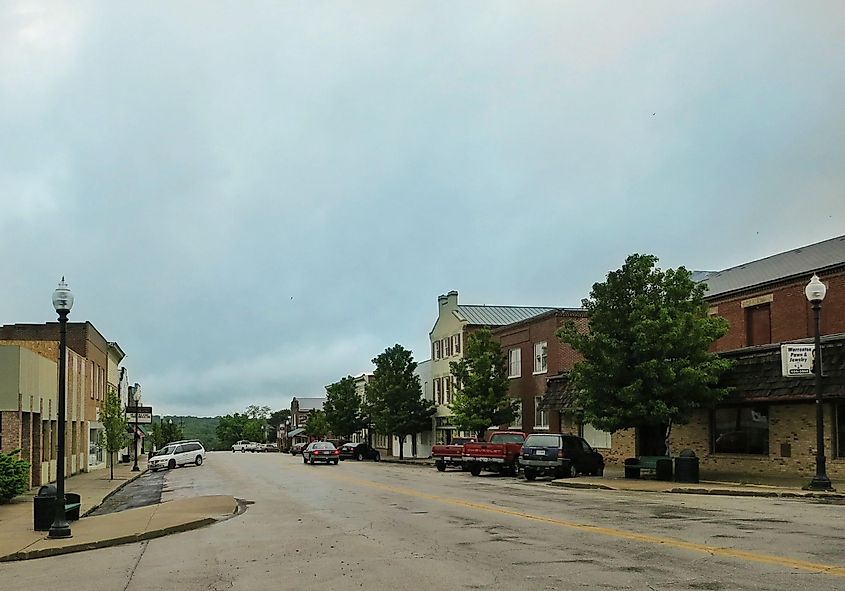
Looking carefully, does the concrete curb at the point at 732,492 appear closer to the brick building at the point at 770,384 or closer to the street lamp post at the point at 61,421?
the brick building at the point at 770,384

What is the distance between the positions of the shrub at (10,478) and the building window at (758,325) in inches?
1078

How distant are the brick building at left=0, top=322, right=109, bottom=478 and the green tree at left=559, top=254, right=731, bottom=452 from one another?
22.8 m

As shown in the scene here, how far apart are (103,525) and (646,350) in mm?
18897

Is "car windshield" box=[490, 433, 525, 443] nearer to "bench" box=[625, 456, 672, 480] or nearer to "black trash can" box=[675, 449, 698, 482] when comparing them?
"bench" box=[625, 456, 672, 480]

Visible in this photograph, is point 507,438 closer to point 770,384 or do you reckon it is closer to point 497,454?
point 497,454

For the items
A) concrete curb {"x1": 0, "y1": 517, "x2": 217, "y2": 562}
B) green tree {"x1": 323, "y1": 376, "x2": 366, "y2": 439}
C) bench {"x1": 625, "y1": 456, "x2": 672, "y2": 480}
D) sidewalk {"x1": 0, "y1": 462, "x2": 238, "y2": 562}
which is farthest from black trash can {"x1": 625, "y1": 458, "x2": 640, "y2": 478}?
green tree {"x1": 323, "y1": 376, "x2": 366, "y2": 439}

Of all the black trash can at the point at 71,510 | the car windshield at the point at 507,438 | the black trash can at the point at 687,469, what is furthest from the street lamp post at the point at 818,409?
the black trash can at the point at 71,510

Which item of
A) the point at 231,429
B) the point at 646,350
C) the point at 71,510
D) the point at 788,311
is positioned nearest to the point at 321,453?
the point at 646,350

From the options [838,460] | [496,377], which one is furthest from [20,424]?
[496,377]

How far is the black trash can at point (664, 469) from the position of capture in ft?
105

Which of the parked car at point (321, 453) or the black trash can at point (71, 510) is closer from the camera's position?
the black trash can at point (71, 510)

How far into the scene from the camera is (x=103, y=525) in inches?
778

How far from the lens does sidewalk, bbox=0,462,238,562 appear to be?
16.4m

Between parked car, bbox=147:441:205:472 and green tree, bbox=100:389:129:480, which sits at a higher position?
green tree, bbox=100:389:129:480
